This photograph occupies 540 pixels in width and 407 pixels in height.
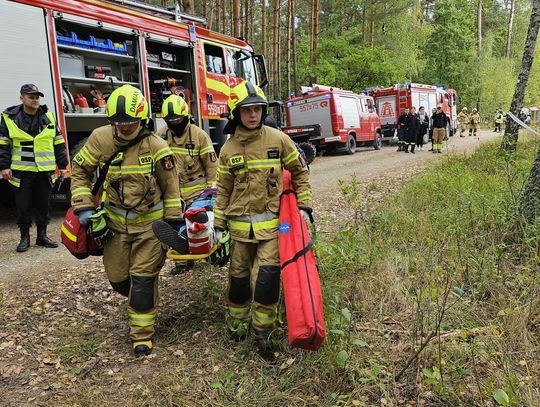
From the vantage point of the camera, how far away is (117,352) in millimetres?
3057

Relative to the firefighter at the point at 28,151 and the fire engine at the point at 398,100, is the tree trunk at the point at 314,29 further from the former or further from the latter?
the firefighter at the point at 28,151

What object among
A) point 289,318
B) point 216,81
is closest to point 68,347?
point 289,318

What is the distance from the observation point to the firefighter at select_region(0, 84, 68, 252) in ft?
16.1

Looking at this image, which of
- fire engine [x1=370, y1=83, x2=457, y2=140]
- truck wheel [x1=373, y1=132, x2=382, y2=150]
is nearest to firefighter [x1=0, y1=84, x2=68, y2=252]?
truck wheel [x1=373, y1=132, x2=382, y2=150]

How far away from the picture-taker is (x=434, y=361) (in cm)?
262

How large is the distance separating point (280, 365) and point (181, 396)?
2.14 feet

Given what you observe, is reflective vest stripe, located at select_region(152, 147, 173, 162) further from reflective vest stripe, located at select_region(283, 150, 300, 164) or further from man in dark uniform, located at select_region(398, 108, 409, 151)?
man in dark uniform, located at select_region(398, 108, 409, 151)

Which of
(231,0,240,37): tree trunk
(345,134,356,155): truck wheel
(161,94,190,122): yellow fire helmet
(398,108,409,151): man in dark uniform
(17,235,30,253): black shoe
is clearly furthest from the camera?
(345,134,356,155): truck wheel

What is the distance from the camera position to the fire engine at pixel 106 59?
19.0ft

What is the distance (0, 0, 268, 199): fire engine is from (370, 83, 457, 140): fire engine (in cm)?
1122

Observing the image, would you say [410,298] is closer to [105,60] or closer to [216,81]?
[105,60]

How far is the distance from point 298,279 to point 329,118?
1332 centimetres

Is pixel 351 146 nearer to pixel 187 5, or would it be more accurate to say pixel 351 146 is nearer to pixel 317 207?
pixel 187 5

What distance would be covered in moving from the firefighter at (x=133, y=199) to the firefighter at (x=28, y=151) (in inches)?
94.9
